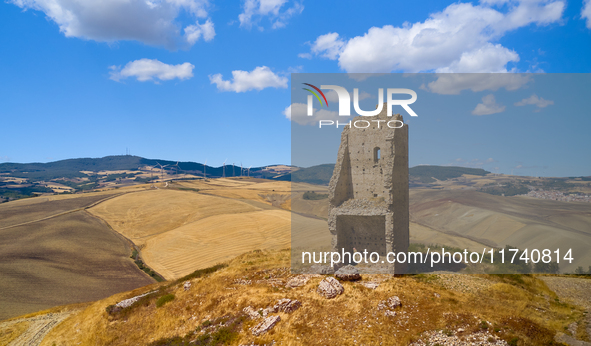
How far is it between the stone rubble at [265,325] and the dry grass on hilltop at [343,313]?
0.20 meters

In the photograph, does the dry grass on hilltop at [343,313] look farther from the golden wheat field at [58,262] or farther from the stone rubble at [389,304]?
the golden wheat field at [58,262]

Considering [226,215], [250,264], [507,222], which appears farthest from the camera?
[226,215]

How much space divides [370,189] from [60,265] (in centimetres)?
2937

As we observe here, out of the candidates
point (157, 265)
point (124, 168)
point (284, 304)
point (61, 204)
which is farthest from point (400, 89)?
point (124, 168)

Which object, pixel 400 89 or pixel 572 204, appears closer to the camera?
pixel 400 89

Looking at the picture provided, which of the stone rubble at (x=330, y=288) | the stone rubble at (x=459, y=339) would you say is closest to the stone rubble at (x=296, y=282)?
the stone rubble at (x=330, y=288)

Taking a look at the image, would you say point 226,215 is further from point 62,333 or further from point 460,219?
point 460,219

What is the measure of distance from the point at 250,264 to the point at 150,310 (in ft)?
21.8

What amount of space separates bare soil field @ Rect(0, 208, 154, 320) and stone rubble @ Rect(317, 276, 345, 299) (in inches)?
775

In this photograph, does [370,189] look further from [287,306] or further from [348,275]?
[287,306]

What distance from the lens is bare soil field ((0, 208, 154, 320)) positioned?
23.6 m

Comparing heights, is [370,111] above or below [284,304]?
above

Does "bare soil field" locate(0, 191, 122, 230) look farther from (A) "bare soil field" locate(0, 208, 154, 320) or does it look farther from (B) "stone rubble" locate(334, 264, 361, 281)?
(B) "stone rubble" locate(334, 264, 361, 281)

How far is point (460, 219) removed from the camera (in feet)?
167
